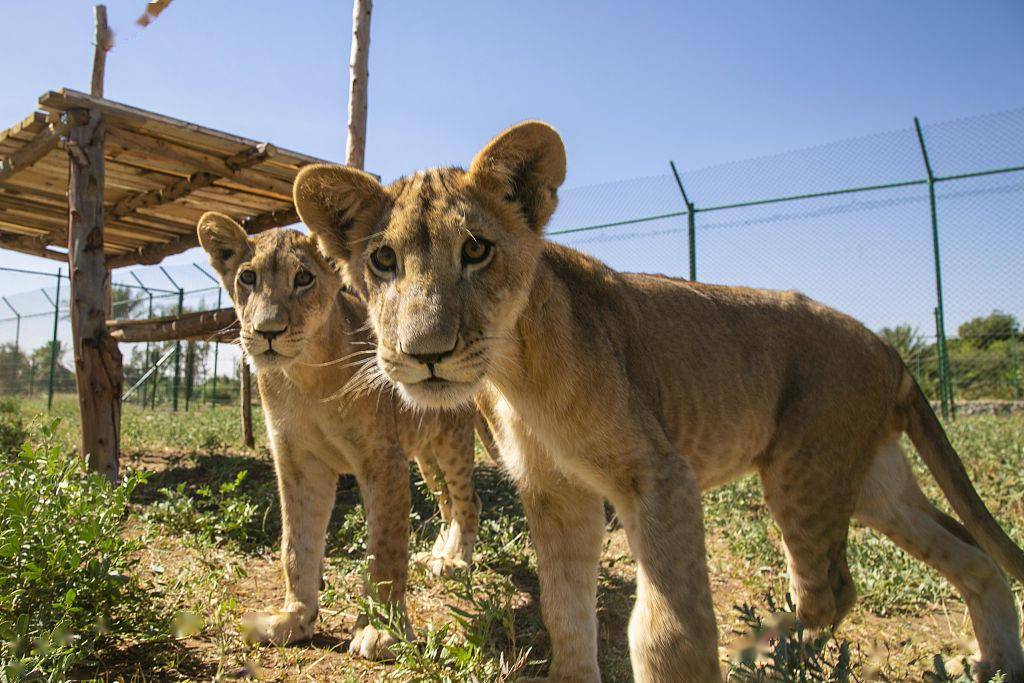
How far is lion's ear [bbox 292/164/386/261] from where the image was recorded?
2713 millimetres

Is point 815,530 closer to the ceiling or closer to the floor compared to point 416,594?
closer to the ceiling

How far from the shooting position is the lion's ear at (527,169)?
8.22 ft

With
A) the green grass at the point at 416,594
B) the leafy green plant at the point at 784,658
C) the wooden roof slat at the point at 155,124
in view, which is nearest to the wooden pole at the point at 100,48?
the wooden roof slat at the point at 155,124

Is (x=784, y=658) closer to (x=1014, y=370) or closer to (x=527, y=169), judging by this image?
(x=527, y=169)

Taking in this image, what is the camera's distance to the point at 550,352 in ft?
8.18

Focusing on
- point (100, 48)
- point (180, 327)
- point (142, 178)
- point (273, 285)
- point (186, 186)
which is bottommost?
point (273, 285)

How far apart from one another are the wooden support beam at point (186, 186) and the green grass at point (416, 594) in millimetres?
3140

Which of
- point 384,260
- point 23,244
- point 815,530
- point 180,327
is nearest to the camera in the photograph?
point 384,260

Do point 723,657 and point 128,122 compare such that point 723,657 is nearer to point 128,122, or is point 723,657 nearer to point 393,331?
point 393,331

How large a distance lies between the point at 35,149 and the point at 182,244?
4.07 metres

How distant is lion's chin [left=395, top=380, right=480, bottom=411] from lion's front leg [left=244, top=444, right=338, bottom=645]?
6.20ft

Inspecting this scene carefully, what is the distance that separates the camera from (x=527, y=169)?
261 centimetres

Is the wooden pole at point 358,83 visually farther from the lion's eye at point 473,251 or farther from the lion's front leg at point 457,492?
the lion's eye at point 473,251

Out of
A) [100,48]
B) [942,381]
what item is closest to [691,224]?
[942,381]
